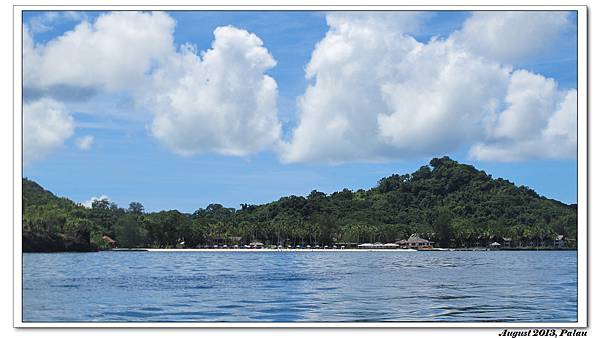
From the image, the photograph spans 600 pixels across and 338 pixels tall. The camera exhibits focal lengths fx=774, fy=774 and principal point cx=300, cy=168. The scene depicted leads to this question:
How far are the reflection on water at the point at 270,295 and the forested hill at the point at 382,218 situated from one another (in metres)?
1.00

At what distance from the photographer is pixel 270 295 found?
14531 millimetres

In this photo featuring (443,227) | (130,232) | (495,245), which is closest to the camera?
(130,232)

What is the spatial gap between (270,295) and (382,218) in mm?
32540

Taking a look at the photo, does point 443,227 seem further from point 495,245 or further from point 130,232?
point 130,232

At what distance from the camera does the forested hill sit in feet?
66.4

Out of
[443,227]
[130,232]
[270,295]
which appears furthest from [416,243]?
[270,295]

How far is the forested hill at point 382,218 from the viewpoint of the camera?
20253mm

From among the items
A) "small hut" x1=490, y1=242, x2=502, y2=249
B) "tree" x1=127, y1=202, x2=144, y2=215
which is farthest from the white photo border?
"small hut" x1=490, y1=242, x2=502, y2=249
